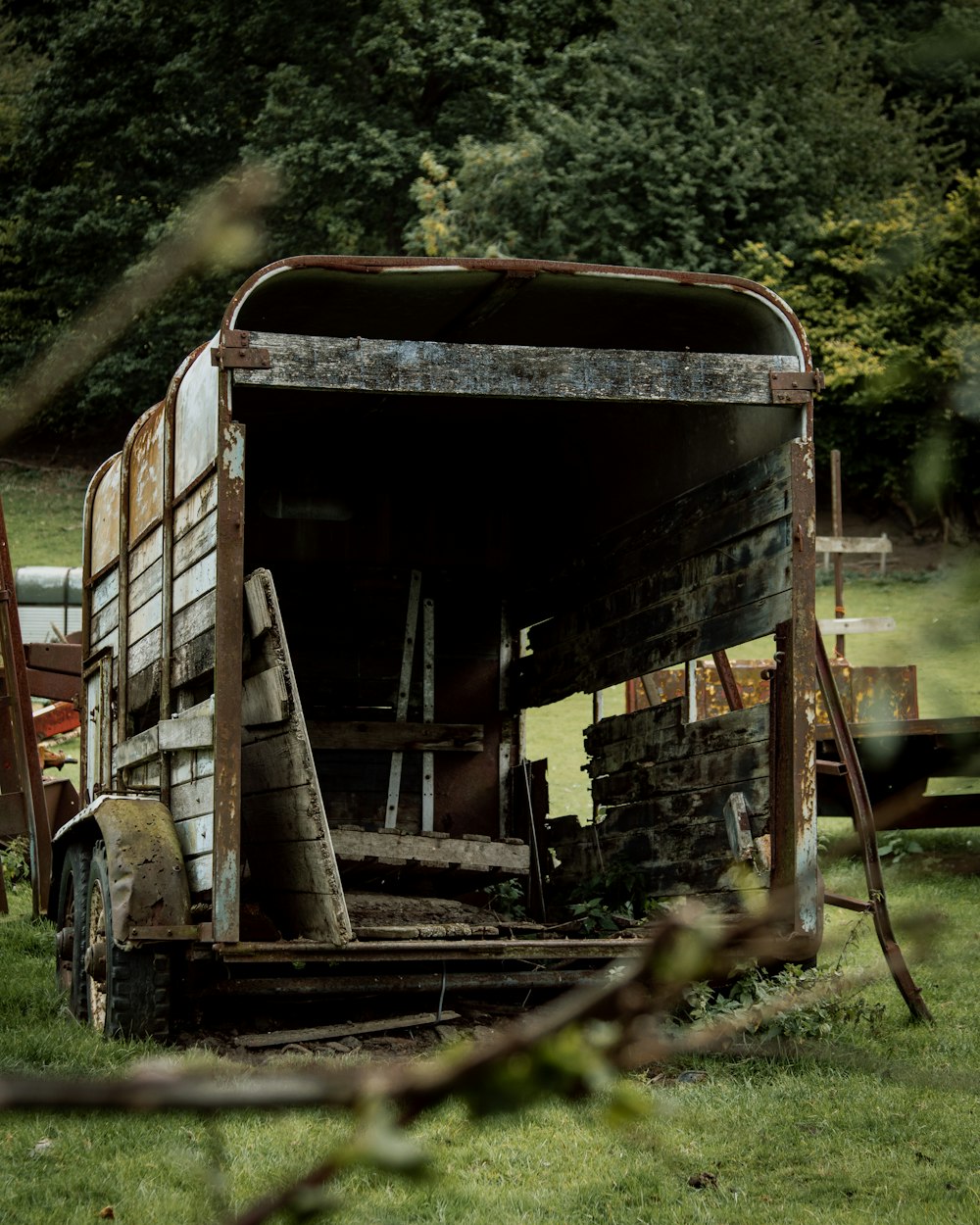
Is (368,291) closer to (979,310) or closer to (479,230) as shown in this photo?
(979,310)

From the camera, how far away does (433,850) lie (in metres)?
7.82

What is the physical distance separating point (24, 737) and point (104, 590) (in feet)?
3.85

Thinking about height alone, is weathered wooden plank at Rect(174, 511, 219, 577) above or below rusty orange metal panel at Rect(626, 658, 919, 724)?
above

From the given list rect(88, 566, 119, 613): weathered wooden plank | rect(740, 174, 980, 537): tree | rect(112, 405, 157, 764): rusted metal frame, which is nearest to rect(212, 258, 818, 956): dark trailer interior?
rect(112, 405, 157, 764): rusted metal frame

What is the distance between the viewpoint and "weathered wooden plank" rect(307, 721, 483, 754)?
914cm

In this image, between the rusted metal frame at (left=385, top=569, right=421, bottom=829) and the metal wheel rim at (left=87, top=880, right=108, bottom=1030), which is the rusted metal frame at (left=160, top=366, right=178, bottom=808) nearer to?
the metal wheel rim at (left=87, top=880, right=108, bottom=1030)

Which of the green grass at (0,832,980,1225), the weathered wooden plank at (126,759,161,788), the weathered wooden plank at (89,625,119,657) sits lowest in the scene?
the green grass at (0,832,980,1225)

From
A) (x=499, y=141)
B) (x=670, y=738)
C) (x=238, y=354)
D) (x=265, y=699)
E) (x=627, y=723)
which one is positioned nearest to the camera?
(x=238, y=354)

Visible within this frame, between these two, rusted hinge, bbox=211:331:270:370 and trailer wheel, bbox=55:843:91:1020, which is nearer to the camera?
rusted hinge, bbox=211:331:270:370

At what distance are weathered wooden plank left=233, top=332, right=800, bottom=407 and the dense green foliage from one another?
699 inches

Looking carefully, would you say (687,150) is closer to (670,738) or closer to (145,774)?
(670,738)

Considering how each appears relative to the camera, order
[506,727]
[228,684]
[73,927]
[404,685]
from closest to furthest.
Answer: [228,684] → [73,927] → [404,685] → [506,727]

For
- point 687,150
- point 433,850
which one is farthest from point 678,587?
point 687,150

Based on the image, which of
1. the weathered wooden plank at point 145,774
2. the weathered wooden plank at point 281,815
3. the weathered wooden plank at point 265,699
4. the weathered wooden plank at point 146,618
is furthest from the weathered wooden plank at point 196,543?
the weathered wooden plank at point 281,815
